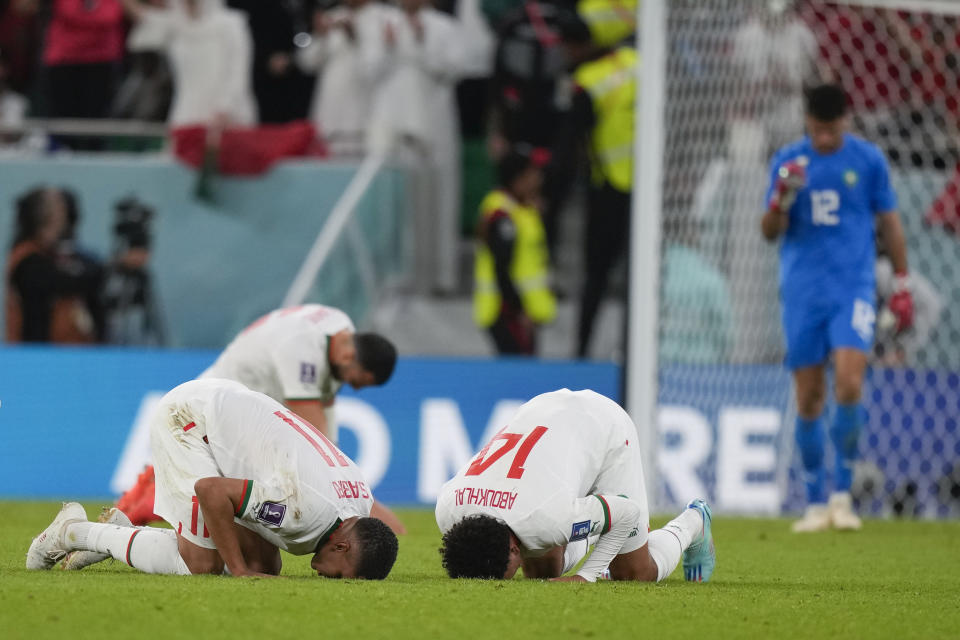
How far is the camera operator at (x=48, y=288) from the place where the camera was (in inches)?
446

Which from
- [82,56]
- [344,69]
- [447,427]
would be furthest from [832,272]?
[82,56]

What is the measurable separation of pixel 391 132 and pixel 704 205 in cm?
266

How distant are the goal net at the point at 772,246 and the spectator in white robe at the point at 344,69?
9.29 feet

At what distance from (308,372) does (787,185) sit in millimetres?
2895

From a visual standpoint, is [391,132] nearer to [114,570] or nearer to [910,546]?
[910,546]

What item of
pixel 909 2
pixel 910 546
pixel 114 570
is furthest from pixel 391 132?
pixel 114 570

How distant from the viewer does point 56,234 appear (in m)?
11.4

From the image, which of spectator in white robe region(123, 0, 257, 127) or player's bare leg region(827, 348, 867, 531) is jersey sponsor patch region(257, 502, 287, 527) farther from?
spectator in white robe region(123, 0, 257, 127)

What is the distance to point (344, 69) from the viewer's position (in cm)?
1257

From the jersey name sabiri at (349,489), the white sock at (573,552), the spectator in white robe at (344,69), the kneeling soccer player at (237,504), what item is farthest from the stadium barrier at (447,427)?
the jersey name sabiri at (349,489)

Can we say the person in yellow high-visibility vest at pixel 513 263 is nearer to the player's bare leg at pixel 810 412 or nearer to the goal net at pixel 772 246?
the goal net at pixel 772 246

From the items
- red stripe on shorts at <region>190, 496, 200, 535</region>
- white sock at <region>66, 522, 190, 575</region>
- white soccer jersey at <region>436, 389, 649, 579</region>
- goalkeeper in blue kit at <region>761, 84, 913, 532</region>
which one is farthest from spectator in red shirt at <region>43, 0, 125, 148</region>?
white soccer jersey at <region>436, 389, 649, 579</region>

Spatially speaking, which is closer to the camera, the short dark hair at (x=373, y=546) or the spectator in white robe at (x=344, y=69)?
the short dark hair at (x=373, y=546)

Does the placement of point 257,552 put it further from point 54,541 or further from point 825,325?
point 825,325
